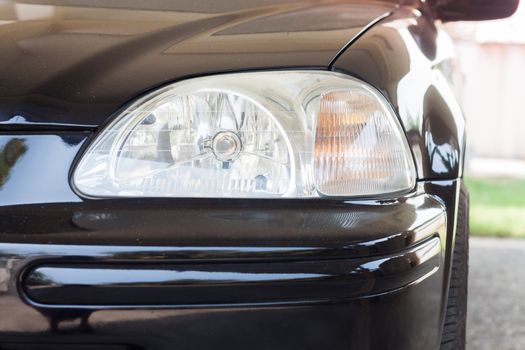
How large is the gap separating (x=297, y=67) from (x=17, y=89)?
53cm

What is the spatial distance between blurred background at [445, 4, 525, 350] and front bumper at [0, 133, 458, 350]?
67.4 inches

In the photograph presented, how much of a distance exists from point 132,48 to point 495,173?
24.8ft

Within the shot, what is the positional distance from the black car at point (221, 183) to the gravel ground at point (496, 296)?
1.57 meters

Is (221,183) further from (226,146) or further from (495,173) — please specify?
(495,173)

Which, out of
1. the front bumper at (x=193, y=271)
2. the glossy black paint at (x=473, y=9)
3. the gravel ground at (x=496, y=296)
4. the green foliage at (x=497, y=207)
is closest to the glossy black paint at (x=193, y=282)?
the front bumper at (x=193, y=271)

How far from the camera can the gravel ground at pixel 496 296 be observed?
2.78 meters

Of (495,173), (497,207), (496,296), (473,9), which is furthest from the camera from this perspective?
(495,173)

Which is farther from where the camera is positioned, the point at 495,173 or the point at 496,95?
the point at 496,95

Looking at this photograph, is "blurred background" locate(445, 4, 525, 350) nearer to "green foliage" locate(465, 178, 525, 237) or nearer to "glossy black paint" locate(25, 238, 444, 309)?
"green foliage" locate(465, 178, 525, 237)

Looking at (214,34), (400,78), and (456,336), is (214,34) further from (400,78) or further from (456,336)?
(456,336)

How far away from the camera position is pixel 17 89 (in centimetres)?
127

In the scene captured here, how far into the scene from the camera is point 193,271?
1135 mm

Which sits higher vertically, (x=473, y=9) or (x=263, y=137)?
(x=473, y=9)

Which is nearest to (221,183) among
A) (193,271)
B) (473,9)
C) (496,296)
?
(193,271)
